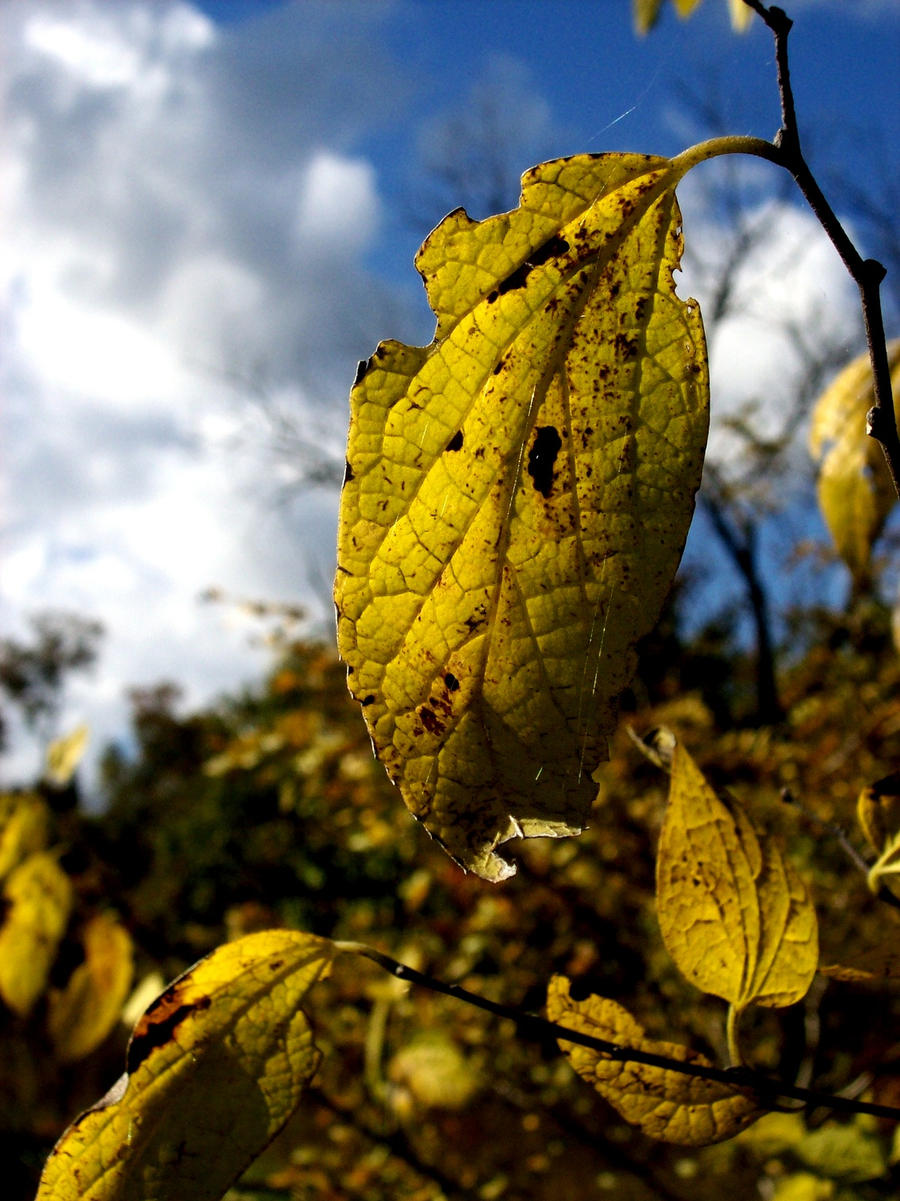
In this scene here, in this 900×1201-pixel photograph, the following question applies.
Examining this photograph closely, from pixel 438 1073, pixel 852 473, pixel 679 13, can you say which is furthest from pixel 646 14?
pixel 438 1073

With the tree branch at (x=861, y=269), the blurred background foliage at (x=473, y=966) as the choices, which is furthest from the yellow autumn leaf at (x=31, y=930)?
the tree branch at (x=861, y=269)

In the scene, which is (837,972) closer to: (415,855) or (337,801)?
(415,855)

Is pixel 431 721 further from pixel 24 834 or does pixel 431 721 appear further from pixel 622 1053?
pixel 24 834

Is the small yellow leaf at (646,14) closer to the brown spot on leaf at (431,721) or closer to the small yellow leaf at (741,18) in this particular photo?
the small yellow leaf at (741,18)

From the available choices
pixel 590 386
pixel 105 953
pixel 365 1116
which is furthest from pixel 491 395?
pixel 365 1116

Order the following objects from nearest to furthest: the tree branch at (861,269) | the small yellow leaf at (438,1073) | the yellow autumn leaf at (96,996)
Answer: the tree branch at (861,269), the yellow autumn leaf at (96,996), the small yellow leaf at (438,1073)

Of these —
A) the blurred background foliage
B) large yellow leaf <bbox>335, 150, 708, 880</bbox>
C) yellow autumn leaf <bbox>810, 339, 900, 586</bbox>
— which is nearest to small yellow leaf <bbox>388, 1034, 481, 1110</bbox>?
the blurred background foliage
